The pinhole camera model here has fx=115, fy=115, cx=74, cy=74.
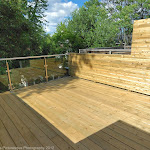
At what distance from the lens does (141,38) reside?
333cm

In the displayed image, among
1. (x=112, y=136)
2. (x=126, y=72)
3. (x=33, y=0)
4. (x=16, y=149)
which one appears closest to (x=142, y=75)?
(x=126, y=72)

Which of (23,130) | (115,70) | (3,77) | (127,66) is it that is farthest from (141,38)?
(3,77)

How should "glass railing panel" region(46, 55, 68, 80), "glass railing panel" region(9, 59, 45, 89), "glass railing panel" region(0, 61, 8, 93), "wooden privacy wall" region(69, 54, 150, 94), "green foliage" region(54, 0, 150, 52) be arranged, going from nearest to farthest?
"wooden privacy wall" region(69, 54, 150, 94) < "glass railing panel" region(0, 61, 8, 93) < "glass railing panel" region(9, 59, 45, 89) < "glass railing panel" region(46, 55, 68, 80) < "green foliage" region(54, 0, 150, 52)

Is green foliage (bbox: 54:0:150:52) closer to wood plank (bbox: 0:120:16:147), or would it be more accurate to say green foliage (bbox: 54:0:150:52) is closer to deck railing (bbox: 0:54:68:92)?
deck railing (bbox: 0:54:68:92)

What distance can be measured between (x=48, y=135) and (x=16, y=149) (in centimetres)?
50

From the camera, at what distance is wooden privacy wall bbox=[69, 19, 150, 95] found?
3.32m

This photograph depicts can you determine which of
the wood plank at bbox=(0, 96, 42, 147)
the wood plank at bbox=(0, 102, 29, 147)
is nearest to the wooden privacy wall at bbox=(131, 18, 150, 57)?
the wood plank at bbox=(0, 96, 42, 147)

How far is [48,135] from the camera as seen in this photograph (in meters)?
1.97

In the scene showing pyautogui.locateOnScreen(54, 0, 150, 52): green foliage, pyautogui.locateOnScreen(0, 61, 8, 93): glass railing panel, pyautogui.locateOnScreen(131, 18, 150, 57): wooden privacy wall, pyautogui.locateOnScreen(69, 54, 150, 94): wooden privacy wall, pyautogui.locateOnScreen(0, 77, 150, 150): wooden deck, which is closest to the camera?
pyautogui.locateOnScreen(0, 77, 150, 150): wooden deck

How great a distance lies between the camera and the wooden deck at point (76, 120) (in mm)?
1807

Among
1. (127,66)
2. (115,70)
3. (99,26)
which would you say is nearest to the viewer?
(127,66)

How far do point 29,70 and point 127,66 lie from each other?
11.5 feet

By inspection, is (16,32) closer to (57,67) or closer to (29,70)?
(57,67)

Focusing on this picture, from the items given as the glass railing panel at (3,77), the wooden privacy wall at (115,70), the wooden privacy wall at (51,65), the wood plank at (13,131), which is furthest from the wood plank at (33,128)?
the wooden privacy wall at (115,70)
